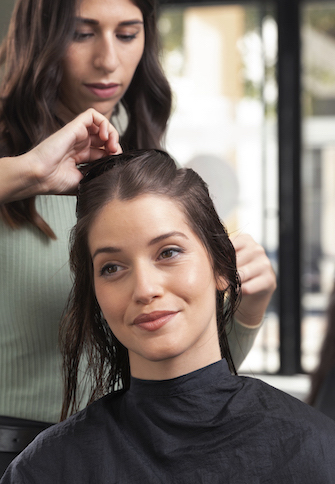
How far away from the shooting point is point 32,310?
1502mm

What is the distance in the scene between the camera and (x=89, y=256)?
4.25ft

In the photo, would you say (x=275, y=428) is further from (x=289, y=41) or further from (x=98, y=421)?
(x=289, y=41)

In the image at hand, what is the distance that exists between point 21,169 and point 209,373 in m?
0.56

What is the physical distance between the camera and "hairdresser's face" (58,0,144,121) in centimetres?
151

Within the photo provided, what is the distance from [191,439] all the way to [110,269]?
36 cm

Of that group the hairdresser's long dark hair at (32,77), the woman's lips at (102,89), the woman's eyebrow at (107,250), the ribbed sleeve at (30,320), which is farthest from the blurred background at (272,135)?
the woman's eyebrow at (107,250)

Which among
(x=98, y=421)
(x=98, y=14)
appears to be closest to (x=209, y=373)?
(x=98, y=421)

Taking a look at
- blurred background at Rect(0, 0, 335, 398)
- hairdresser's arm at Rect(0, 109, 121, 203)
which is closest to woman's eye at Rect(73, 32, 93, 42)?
hairdresser's arm at Rect(0, 109, 121, 203)

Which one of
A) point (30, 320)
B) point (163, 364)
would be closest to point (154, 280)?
point (163, 364)

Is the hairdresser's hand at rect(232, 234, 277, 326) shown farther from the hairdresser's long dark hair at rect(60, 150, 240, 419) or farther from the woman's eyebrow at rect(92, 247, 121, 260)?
the woman's eyebrow at rect(92, 247, 121, 260)

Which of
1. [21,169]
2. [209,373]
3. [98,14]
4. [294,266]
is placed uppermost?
[98,14]

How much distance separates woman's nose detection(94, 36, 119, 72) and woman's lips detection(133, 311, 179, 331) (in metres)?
0.65

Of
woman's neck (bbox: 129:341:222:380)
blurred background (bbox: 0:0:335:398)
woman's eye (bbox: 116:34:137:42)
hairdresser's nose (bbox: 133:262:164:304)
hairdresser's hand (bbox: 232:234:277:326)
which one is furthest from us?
blurred background (bbox: 0:0:335:398)

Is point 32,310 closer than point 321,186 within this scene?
Yes
